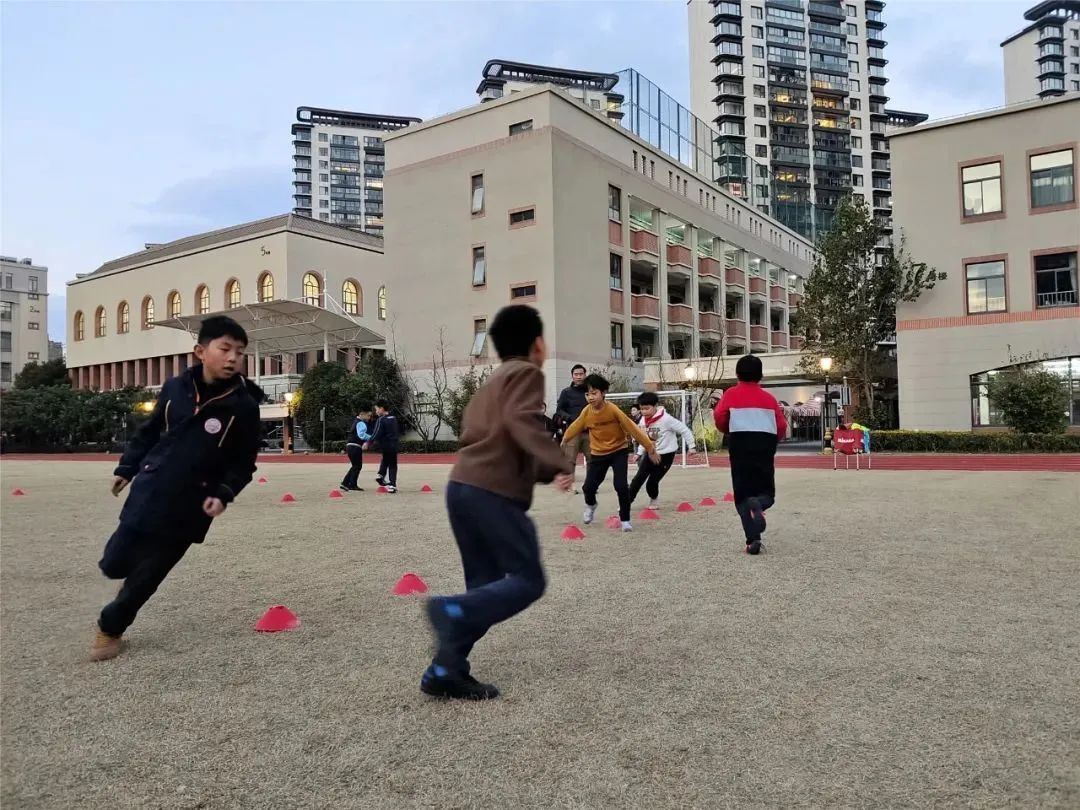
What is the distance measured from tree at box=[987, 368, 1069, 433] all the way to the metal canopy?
92.0 feet

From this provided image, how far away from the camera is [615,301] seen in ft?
123

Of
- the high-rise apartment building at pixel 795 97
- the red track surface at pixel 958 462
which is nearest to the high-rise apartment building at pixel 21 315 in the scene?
the high-rise apartment building at pixel 795 97

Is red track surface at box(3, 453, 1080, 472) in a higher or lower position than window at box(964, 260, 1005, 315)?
lower

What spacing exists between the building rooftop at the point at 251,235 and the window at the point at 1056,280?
3939cm

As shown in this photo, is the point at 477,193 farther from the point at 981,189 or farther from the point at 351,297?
the point at 981,189

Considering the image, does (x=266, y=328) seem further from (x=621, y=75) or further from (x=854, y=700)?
(x=854, y=700)

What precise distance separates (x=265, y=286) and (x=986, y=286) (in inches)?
1569

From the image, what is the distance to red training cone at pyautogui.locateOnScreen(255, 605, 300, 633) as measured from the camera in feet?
15.1

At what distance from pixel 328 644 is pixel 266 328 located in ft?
124

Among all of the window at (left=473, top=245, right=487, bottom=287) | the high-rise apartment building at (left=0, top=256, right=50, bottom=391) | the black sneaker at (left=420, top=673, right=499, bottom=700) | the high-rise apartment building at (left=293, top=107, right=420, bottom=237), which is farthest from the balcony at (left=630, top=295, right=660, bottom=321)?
the high-rise apartment building at (left=293, top=107, right=420, bottom=237)

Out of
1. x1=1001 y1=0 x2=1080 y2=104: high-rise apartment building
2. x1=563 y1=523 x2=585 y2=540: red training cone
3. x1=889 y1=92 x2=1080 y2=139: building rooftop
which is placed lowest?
x1=563 y1=523 x2=585 y2=540: red training cone

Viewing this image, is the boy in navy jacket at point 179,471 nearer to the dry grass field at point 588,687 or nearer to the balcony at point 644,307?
the dry grass field at point 588,687

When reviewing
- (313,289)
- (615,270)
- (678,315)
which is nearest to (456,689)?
(615,270)

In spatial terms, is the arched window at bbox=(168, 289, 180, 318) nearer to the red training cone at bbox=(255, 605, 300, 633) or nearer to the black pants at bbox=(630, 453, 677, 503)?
the black pants at bbox=(630, 453, 677, 503)
